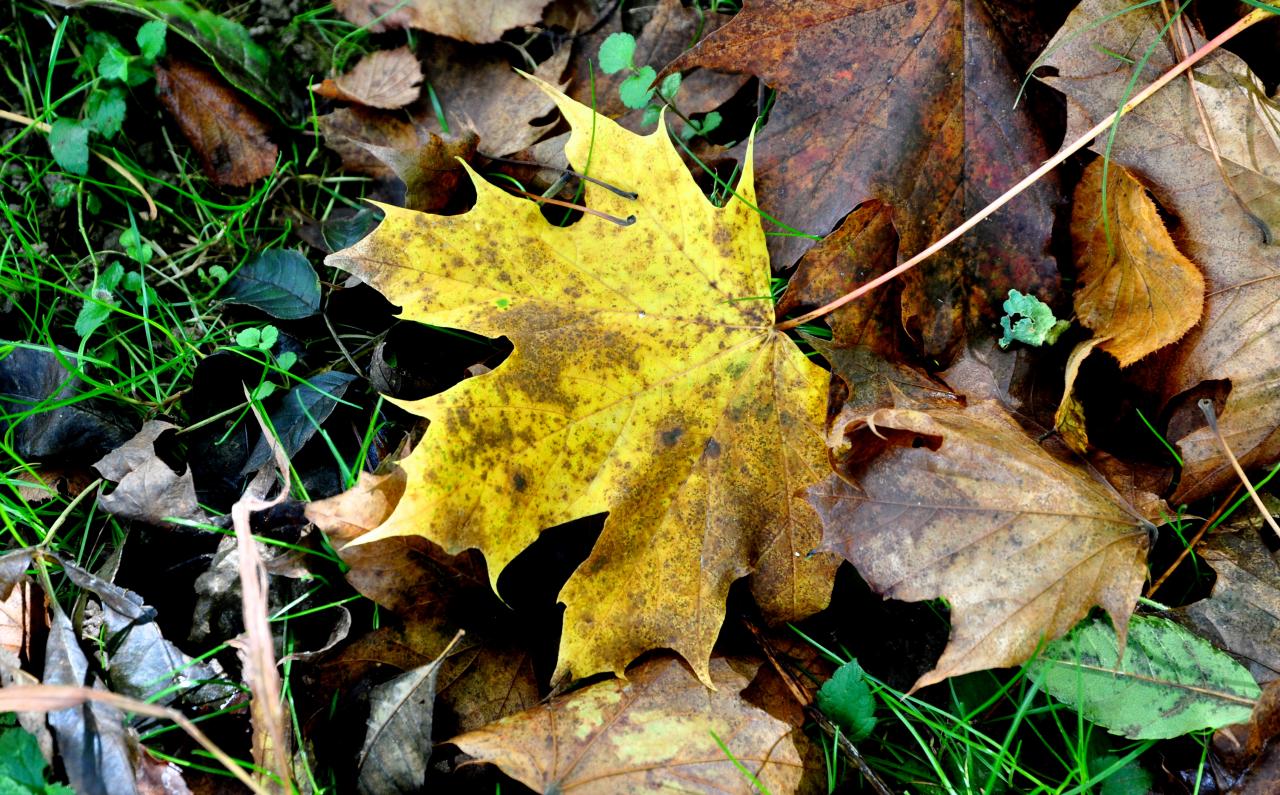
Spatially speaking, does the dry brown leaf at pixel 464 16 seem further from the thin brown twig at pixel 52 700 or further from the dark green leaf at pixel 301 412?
the thin brown twig at pixel 52 700

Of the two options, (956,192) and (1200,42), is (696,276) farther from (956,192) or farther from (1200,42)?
(1200,42)

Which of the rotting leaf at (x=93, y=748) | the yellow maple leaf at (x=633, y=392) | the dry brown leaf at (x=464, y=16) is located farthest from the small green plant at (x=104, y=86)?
the rotting leaf at (x=93, y=748)

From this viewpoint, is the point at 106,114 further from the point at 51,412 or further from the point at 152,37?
the point at 51,412

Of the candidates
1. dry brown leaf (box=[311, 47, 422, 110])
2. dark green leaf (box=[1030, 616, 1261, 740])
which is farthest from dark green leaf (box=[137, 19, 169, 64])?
dark green leaf (box=[1030, 616, 1261, 740])

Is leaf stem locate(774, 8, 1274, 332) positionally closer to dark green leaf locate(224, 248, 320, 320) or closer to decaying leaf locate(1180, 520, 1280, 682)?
decaying leaf locate(1180, 520, 1280, 682)

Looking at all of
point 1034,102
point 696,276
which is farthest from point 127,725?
point 1034,102

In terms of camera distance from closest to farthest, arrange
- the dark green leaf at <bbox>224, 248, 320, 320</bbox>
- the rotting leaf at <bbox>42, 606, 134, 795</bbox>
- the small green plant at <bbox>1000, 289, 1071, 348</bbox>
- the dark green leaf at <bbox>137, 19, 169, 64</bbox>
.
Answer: the rotting leaf at <bbox>42, 606, 134, 795</bbox> < the small green plant at <bbox>1000, 289, 1071, 348</bbox> < the dark green leaf at <bbox>224, 248, 320, 320</bbox> < the dark green leaf at <bbox>137, 19, 169, 64</bbox>
